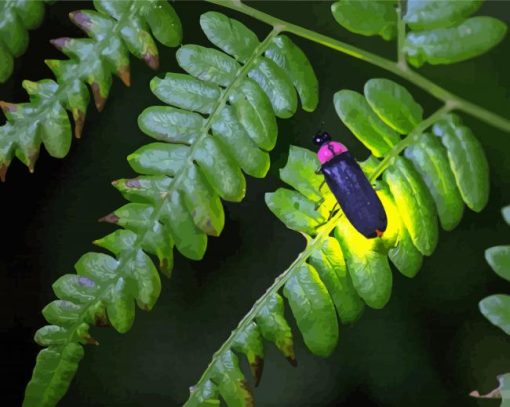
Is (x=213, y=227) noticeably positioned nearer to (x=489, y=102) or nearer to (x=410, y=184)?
(x=410, y=184)

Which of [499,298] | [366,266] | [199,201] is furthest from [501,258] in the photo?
[199,201]

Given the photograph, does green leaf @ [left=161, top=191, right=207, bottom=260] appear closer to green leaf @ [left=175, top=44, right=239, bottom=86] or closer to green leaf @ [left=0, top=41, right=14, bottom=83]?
green leaf @ [left=175, top=44, right=239, bottom=86]

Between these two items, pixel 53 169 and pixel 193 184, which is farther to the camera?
pixel 53 169

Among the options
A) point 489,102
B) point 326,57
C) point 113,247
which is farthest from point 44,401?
point 489,102

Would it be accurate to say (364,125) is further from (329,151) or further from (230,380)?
(230,380)

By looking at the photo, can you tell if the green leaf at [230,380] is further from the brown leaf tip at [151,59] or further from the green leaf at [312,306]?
the brown leaf tip at [151,59]

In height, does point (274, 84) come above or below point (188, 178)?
above

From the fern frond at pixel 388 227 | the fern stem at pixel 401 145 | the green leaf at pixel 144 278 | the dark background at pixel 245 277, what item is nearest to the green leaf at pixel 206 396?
the fern frond at pixel 388 227
